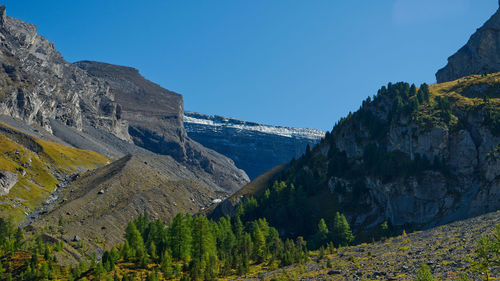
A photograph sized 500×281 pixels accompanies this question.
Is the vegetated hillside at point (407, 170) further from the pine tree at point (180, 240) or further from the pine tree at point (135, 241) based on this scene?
the pine tree at point (135, 241)

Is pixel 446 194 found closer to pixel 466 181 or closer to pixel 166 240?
pixel 466 181

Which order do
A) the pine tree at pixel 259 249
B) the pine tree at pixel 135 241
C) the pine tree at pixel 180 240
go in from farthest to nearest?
the pine tree at pixel 135 241 < the pine tree at pixel 259 249 < the pine tree at pixel 180 240

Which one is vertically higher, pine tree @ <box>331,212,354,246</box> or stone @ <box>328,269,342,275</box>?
pine tree @ <box>331,212,354,246</box>

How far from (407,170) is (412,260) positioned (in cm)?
8208

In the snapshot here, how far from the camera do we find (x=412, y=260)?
241 ft

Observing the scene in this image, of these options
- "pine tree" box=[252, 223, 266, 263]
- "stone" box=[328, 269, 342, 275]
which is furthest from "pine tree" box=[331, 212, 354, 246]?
"stone" box=[328, 269, 342, 275]

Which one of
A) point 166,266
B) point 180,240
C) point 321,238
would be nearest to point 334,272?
point 166,266

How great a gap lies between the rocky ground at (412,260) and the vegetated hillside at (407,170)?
106 feet

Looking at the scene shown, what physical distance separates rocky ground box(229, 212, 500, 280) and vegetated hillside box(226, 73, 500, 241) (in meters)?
32.4

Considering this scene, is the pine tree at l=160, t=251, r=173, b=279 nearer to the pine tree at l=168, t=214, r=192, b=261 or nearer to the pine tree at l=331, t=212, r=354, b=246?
the pine tree at l=168, t=214, r=192, b=261

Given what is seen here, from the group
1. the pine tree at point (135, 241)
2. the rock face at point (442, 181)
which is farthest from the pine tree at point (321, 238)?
the pine tree at point (135, 241)

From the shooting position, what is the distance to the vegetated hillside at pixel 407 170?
5463 inches

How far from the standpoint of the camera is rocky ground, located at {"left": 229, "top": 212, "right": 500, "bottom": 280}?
211 ft

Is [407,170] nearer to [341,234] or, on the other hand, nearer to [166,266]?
[341,234]
